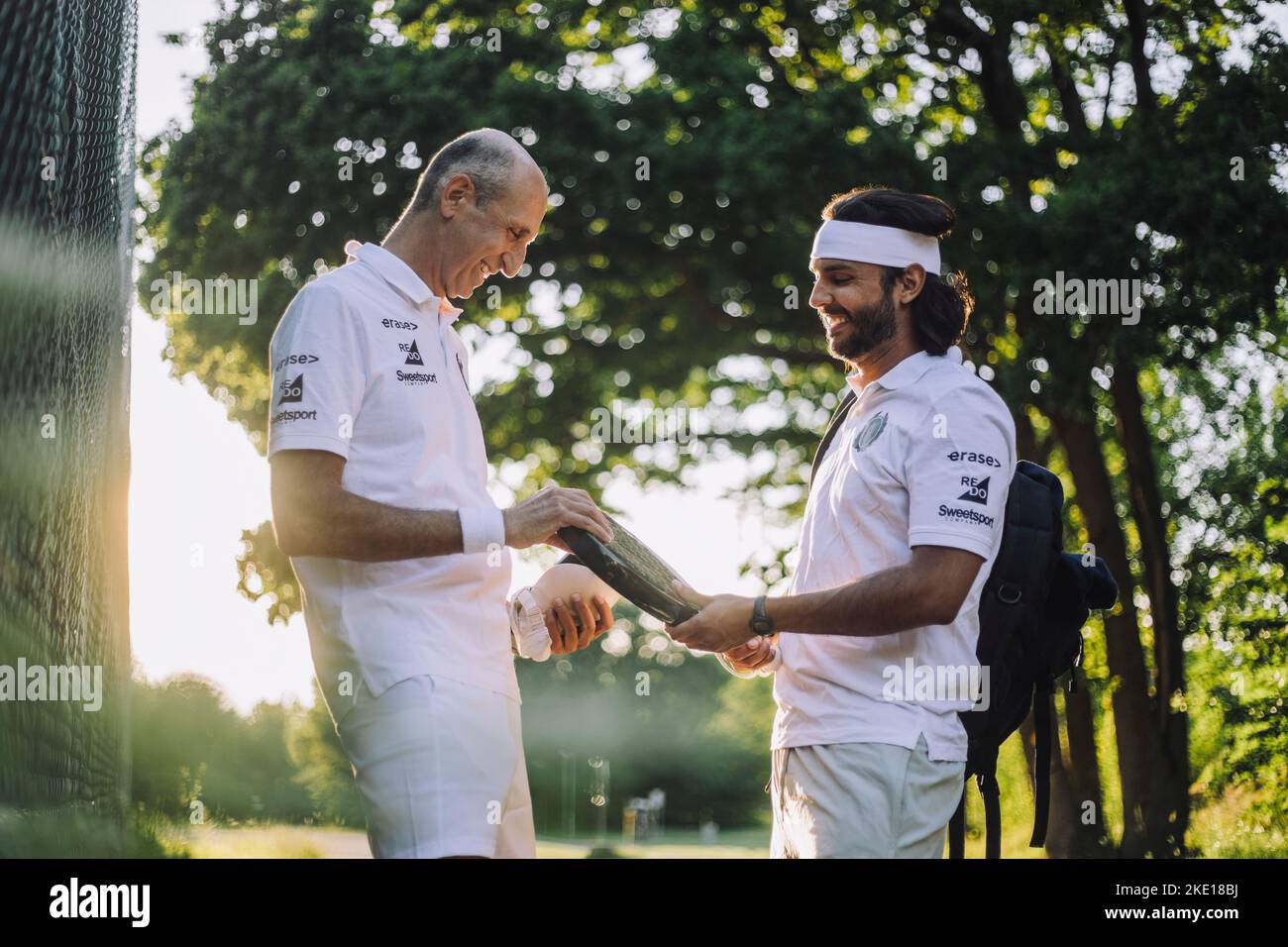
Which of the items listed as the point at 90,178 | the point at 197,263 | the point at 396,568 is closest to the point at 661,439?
the point at 197,263

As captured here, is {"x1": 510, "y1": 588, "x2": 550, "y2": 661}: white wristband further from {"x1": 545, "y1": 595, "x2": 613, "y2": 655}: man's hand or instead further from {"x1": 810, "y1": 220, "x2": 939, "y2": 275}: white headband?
{"x1": 810, "y1": 220, "x2": 939, "y2": 275}: white headband

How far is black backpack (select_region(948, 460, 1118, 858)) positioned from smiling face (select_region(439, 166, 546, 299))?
4.29 feet

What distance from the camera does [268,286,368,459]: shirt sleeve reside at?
2.83 metres

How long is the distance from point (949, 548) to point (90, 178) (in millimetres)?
2574

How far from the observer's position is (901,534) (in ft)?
10.7

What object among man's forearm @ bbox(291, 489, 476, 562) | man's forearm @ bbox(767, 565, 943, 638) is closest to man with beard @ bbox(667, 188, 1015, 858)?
man's forearm @ bbox(767, 565, 943, 638)

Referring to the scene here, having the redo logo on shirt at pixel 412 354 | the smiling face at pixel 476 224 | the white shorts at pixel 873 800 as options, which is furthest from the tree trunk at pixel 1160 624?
the redo logo on shirt at pixel 412 354

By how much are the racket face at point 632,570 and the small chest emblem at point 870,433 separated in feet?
1.81

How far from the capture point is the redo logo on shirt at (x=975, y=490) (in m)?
3.13

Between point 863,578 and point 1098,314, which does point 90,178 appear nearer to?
point 863,578
